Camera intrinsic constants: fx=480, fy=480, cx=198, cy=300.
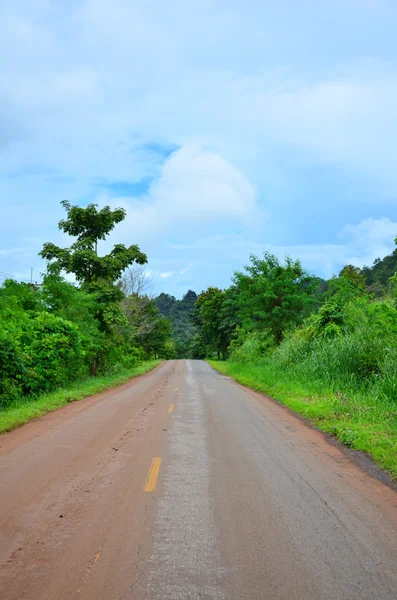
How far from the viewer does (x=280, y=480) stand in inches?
263

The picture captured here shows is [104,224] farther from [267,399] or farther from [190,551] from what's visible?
[190,551]

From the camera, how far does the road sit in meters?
3.79

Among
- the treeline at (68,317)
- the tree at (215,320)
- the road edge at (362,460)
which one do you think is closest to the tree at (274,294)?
the treeline at (68,317)

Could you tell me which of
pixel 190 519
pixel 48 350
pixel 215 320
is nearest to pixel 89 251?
pixel 48 350

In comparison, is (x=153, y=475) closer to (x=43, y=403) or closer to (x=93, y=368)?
(x=43, y=403)

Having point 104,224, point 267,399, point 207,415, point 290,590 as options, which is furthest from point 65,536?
point 104,224

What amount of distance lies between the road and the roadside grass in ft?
→ 1.74

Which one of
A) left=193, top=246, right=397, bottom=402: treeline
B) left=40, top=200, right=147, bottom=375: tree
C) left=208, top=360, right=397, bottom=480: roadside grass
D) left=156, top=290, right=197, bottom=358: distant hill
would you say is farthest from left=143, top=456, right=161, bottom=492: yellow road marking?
left=156, top=290, right=197, bottom=358: distant hill

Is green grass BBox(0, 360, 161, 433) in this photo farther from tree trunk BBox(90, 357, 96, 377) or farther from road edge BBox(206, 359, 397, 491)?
road edge BBox(206, 359, 397, 491)

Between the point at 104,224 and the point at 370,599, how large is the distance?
24107 mm

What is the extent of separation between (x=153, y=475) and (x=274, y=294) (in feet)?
73.0

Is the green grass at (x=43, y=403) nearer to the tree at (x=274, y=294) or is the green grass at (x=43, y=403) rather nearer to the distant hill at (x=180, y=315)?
the tree at (x=274, y=294)

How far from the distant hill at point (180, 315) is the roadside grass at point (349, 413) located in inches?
3538

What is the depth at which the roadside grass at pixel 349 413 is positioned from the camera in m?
8.50
